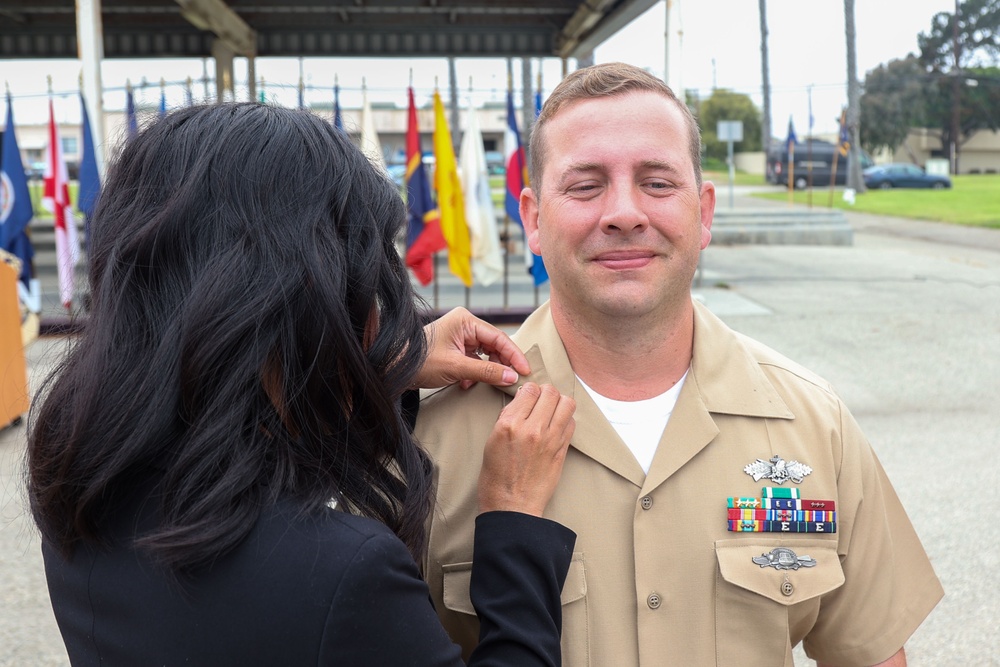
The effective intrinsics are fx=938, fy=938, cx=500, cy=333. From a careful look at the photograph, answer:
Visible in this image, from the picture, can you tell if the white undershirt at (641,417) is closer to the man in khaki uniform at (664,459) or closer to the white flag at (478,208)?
the man in khaki uniform at (664,459)

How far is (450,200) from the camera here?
10367 mm

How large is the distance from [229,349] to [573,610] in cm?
87

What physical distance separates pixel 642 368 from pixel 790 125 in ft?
99.3

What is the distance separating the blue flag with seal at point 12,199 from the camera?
1011cm

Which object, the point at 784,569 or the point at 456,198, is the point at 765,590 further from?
the point at 456,198

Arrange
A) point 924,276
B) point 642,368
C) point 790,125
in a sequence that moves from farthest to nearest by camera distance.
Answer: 1. point 790,125
2. point 924,276
3. point 642,368

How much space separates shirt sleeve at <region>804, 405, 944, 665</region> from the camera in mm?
1895

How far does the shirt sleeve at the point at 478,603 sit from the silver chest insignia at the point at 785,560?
16.2 inches

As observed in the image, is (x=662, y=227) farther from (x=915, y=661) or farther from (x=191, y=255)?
(x=915, y=661)

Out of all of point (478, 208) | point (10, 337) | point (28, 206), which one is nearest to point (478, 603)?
point (10, 337)

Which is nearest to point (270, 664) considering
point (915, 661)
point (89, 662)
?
point (89, 662)

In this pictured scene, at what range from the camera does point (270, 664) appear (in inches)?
48.9

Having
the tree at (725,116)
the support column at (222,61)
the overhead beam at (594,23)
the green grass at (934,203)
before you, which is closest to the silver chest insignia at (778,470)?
the overhead beam at (594,23)

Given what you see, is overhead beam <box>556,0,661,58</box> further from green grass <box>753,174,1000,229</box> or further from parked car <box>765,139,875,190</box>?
parked car <box>765,139,875,190</box>
